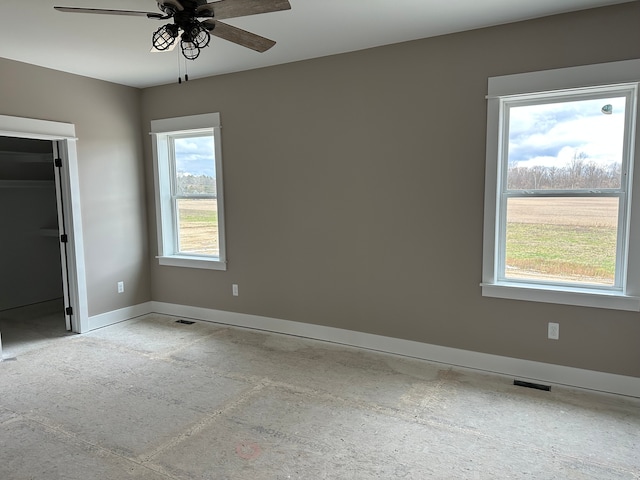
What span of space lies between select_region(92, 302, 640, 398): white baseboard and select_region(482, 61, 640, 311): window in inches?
21.0

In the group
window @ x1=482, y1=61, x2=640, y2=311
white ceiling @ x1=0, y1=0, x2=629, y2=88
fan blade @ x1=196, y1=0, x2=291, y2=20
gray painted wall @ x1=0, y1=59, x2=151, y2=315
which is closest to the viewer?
fan blade @ x1=196, y1=0, x2=291, y2=20

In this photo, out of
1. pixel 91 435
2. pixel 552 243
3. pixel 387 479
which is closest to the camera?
pixel 387 479

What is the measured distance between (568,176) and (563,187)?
8 cm

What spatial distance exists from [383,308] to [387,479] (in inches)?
71.1

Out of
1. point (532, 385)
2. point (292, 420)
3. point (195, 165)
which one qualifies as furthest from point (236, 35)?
point (532, 385)

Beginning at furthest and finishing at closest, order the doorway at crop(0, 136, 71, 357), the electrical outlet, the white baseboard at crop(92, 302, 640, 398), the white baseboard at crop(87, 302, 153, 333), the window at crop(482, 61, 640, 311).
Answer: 1. the doorway at crop(0, 136, 71, 357)
2. the white baseboard at crop(87, 302, 153, 333)
3. the electrical outlet
4. the white baseboard at crop(92, 302, 640, 398)
5. the window at crop(482, 61, 640, 311)

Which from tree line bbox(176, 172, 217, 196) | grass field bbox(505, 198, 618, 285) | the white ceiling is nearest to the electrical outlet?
grass field bbox(505, 198, 618, 285)

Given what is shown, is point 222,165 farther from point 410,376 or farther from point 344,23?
point 410,376

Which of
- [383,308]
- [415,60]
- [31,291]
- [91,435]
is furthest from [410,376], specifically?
[31,291]

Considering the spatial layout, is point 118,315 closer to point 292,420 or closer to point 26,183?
point 26,183

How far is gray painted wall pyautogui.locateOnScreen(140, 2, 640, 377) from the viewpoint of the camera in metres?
3.12

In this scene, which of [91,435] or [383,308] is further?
[383,308]

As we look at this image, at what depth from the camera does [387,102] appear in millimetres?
3678

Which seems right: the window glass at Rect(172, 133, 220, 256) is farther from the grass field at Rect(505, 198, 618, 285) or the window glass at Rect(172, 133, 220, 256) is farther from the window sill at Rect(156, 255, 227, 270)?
the grass field at Rect(505, 198, 618, 285)
